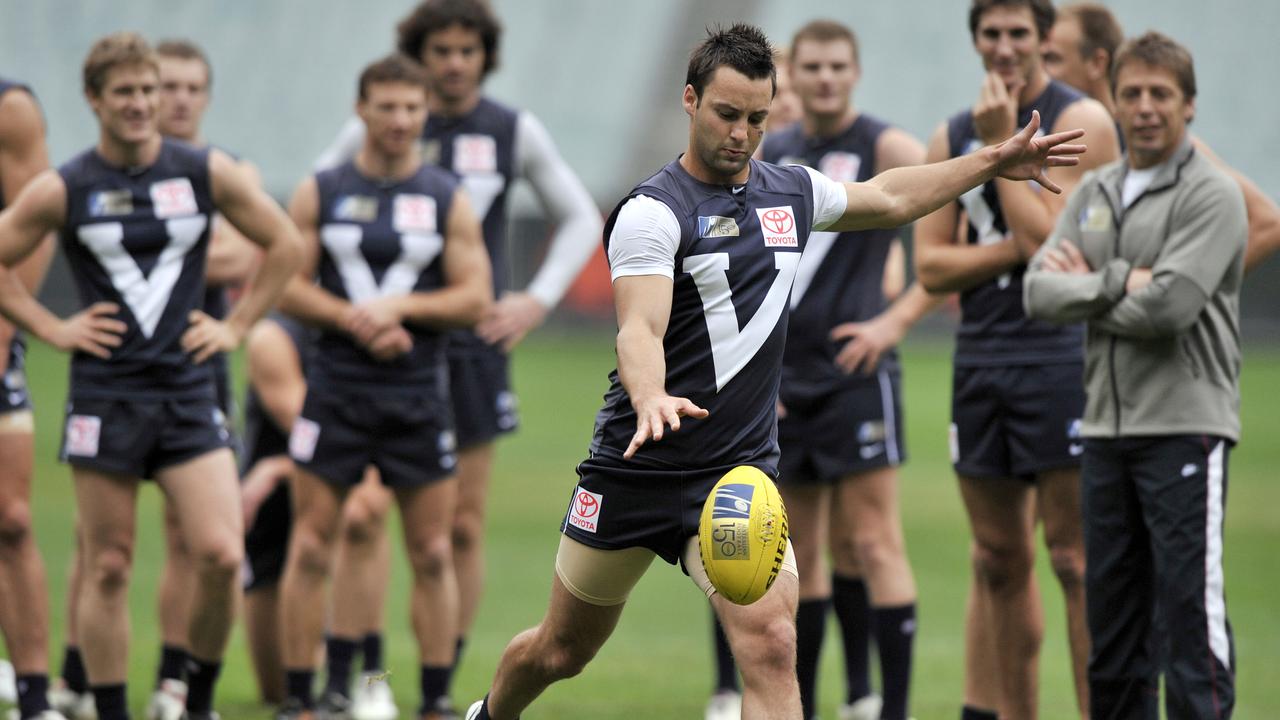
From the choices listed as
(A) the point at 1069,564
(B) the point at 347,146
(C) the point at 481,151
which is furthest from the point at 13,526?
(A) the point at 1069,564

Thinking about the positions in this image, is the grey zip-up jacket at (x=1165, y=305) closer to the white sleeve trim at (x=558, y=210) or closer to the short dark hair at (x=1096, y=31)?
the short dark hair at (x=1096, y=31)

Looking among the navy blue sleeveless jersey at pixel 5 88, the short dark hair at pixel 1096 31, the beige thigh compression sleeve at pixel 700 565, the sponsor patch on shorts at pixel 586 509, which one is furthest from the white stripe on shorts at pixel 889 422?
the navy blue sleeveless jersey at pixel 5 88

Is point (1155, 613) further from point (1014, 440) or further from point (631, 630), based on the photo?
point (631, 630)

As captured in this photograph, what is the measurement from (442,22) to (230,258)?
1598 mm

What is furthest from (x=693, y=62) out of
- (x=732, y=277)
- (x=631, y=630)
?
(x=631, y=630)

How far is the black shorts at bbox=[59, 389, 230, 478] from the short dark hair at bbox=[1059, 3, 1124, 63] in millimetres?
4109

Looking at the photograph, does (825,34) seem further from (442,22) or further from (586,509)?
(586,509)

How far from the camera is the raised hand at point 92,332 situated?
646cm

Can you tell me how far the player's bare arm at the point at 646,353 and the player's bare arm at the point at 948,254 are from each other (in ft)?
6.17

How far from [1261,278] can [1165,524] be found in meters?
24.1

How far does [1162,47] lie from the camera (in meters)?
5.76

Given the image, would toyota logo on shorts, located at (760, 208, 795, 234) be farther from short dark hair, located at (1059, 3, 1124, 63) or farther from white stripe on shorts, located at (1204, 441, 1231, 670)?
short dark hair, located at (1059, 3, 1124, 63)

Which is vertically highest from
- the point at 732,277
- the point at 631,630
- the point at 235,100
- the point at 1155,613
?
the point at 235,100

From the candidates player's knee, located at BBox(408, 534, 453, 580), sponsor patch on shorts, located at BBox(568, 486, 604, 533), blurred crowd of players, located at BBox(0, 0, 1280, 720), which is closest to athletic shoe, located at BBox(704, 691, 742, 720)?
blurred crowd of players, located at BBox(0, 0, 1280, 720)
